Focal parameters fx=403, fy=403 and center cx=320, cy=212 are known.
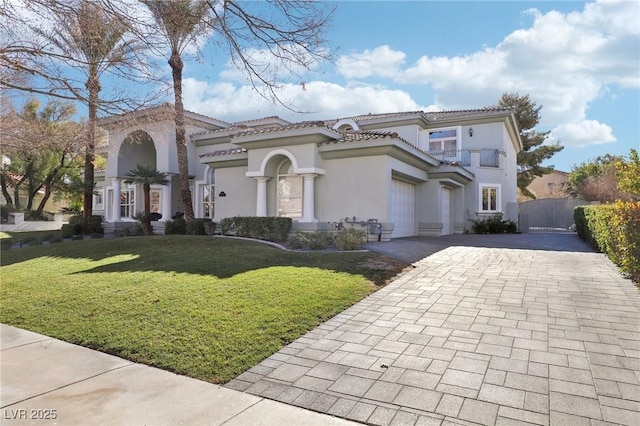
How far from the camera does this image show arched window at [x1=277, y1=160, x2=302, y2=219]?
54.3 feet

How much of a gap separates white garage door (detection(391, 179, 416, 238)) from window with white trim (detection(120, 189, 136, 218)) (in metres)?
16.5

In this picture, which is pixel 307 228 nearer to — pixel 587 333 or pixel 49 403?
pixel 587 333

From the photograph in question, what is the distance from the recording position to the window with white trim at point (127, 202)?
24.8 meters

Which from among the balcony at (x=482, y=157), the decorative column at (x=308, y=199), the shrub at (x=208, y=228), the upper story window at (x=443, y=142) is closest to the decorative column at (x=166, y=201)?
the shrub at (x=208, y=228)

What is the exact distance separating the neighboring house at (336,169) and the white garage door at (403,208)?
0.15 ft

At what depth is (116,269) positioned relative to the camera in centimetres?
945

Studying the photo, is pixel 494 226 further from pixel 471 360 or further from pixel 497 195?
pixel 471 360

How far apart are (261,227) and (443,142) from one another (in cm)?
1424

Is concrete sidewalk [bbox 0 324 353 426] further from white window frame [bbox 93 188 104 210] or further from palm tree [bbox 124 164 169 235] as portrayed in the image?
white window frame [bbox 93 188 104 210]

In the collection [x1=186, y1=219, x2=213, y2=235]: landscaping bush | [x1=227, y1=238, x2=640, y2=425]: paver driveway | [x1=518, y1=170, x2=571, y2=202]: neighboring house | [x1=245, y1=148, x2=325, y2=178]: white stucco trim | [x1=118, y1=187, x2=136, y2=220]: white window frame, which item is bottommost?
[x1=227, y1=238, x2=640, y2=425]: paver driveway

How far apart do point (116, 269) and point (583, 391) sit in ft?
30.3

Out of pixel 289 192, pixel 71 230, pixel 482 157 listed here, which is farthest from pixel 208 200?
pixel 482 157

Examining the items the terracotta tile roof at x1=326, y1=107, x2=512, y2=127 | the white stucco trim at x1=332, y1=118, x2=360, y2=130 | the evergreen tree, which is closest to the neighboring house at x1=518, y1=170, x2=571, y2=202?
the evergreen tree

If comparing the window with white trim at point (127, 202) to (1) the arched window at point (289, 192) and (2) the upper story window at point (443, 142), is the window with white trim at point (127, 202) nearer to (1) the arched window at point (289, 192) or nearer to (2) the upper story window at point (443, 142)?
(1) the arched window at point (289, 192)
